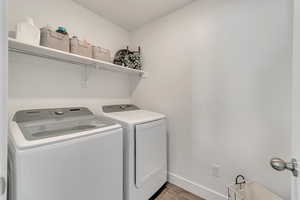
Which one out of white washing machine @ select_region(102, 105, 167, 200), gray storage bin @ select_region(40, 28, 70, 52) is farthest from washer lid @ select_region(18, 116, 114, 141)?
gray storage bin @ select_region(40, 28, 70, 52)

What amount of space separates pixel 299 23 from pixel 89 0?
6.74 feet

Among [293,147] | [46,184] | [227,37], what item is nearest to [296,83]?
[293,147]

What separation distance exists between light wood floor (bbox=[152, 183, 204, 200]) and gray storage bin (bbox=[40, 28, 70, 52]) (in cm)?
204

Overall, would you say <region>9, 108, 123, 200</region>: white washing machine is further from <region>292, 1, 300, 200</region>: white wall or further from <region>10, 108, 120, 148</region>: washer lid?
<region>292, 1, 300, 200</region>: white wall

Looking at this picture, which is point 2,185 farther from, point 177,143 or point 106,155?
point 177,143

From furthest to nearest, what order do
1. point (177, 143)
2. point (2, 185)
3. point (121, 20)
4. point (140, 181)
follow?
point (121, 20)
point (177, 143)
point (140, 181)
point (2, 185)

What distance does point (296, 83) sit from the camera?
580 millimetres

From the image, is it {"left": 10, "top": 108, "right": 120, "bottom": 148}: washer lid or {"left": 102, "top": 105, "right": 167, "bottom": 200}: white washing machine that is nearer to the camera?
{"left": 10, "top": 108, "right": 120, "bottom": 148}: washer lid

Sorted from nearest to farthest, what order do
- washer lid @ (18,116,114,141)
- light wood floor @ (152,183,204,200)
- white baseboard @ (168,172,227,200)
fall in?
washer lid @ (18,116,114,141)
white baseboard @ (168,172,227,200)
light wood floor @ (152,183,204,200)

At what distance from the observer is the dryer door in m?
1.42

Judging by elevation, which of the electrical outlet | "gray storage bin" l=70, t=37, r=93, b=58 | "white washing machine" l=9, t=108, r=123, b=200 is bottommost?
the electrical outlet

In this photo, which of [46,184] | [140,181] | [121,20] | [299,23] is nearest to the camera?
[299,23]

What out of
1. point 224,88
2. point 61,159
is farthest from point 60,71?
point 224,88

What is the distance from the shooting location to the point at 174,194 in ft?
5.57
